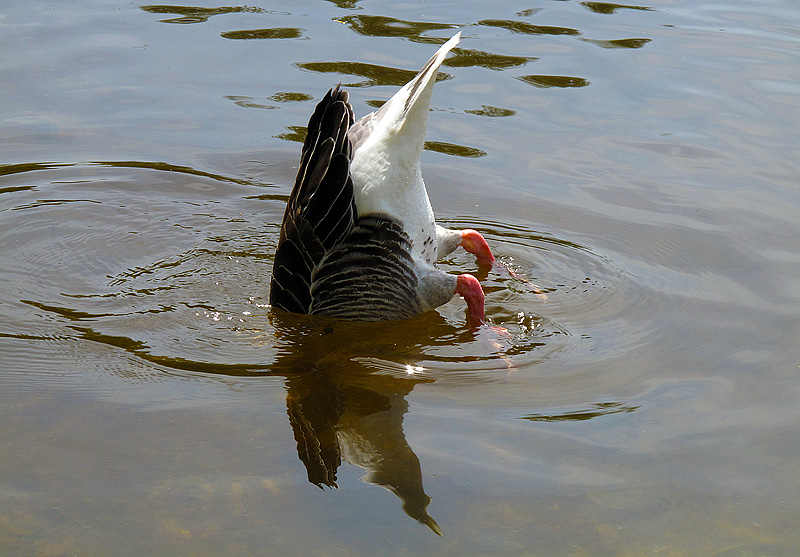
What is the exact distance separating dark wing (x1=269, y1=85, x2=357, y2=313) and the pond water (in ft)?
1.11

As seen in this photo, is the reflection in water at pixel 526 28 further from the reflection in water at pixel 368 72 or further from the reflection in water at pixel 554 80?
the reflection in water at pixel 368 72

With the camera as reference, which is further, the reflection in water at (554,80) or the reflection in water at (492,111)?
the reflection in water at (554,80)

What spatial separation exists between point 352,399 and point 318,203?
117 centimetres

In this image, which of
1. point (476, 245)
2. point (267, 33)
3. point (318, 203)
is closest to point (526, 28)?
point (267, 33)

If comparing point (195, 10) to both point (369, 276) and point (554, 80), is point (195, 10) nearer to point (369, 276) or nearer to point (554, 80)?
point (554, 80)

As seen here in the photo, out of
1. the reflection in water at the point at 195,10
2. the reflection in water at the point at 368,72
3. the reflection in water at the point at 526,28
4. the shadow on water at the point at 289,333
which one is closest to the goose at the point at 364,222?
the shadow on water at the point at 289,333

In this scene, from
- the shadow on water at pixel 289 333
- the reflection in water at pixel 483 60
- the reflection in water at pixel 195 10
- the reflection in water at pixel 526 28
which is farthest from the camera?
the reflection in water at pixel 195 10

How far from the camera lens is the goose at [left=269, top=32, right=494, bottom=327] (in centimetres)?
484

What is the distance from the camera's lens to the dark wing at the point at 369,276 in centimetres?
505

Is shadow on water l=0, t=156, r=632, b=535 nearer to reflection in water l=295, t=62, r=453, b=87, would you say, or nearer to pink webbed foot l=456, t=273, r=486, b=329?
pink webbed foot l=456, t=273, r=486, b=329

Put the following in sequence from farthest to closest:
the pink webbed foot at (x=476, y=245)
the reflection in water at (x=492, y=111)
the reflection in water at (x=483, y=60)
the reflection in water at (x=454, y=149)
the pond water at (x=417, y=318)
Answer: the reflection in water at (x=483, y=60), the reflection in water at (x=492, y=111), the reflection in water at (x=454, y=149), the pink webbed foot at (x=476, y=245), the pond water at (x=417, y=318)

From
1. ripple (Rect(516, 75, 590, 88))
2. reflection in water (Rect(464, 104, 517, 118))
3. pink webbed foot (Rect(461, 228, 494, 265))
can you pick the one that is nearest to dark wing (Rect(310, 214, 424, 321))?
pink webbed foot (Rect(461, 228, 494, 265))

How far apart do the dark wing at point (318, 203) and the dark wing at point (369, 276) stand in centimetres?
8

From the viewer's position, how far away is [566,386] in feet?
14.7
